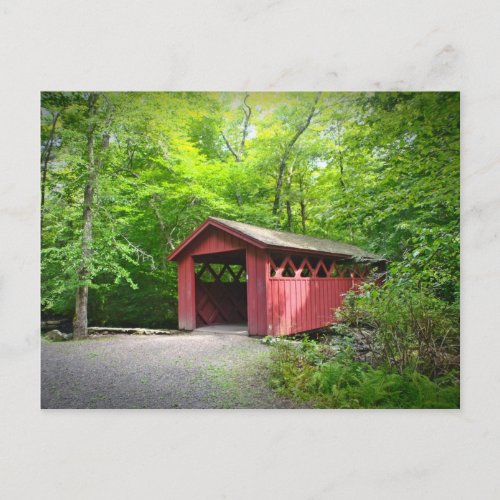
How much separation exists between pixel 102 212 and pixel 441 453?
322cm

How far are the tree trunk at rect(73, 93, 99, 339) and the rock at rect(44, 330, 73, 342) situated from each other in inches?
2.2

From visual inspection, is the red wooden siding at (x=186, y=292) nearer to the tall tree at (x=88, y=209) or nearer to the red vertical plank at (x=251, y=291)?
the red vertical plank at (x=251, y=291)

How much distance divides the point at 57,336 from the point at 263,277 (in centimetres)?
174

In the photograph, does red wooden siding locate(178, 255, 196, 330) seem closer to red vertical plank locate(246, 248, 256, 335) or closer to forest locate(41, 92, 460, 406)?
forest locate(41, 92, 460, 406)

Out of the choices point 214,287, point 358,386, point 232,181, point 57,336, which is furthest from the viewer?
point 214,287

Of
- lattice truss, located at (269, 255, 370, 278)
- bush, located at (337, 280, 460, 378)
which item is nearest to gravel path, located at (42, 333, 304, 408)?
lattice truss, located at (269, 255, 370, 278)

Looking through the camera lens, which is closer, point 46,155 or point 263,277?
point 46,155

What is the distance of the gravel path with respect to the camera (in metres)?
2.43

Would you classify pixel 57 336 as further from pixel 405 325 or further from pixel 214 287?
pixel 405 325

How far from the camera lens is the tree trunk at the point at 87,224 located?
2607 mm

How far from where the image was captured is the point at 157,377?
2.50 meters

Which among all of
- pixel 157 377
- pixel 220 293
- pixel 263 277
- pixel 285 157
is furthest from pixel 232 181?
pixel 157 377
